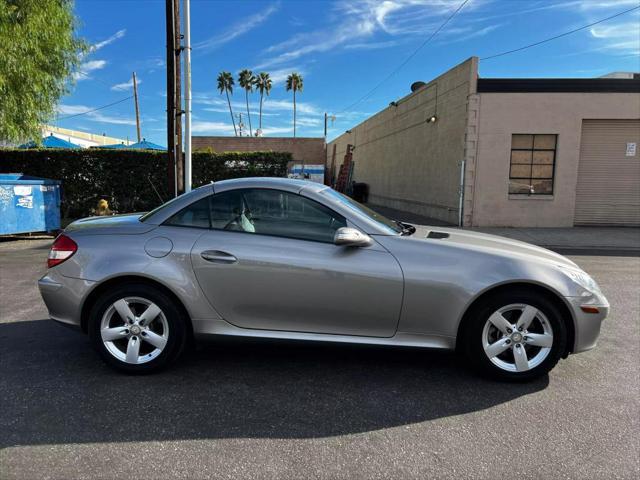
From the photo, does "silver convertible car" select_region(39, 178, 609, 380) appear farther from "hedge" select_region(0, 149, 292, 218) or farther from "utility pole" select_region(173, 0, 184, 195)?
"hedge" select_region(0, 149, 292, 218)

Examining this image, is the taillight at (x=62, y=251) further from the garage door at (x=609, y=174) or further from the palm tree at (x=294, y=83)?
the palm tree at (x=294, y=83)

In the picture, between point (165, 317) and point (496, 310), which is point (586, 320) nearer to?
point (496, 310)

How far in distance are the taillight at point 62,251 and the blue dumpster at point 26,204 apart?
853 cm

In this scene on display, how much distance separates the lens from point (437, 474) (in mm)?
2480

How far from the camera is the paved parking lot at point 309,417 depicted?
2.54m

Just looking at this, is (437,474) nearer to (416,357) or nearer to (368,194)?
(416,357)

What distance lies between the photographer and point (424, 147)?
59.2ft

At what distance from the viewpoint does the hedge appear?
15.5 metres

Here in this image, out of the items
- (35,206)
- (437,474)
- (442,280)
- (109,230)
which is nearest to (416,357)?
(442,280)

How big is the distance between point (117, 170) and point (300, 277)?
1423 cm

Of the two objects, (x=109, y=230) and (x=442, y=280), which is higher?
(x=109, y=230)

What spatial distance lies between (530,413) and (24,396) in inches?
138

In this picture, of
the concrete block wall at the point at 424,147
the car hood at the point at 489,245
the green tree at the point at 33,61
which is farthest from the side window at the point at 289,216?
the concrete block wall at the point at 424,147

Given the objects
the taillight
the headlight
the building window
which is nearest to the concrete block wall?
the building window
